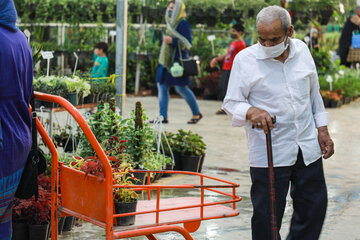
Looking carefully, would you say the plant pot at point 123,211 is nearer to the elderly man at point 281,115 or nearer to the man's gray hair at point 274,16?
the elderly man at point 281,115

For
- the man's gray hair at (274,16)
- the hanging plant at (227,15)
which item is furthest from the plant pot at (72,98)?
the hanging plant at (227,15)

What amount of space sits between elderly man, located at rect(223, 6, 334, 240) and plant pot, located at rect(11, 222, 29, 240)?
1529 mm

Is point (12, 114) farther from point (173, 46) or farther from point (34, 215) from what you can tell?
point (173, 46)

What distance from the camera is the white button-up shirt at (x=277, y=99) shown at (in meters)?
3.51

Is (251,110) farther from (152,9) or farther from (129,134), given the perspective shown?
(152,9)

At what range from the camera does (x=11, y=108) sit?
117 inches

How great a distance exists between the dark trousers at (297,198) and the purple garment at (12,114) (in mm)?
1269

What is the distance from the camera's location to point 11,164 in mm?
2996

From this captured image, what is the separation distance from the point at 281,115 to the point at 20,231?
186 cm

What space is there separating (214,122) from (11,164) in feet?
26.7

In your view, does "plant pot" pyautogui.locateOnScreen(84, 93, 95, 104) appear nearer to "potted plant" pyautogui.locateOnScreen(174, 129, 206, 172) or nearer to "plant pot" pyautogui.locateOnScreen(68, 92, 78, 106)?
"plant pot" pyautogui.locateOnScreen(68, 92, 78, 106)

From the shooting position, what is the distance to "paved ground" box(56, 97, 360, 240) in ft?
16.3

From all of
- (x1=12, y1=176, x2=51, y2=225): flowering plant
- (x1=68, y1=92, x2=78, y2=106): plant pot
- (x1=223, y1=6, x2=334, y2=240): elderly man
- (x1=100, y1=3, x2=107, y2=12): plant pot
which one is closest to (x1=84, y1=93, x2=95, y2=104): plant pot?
(x1=68, y1=92, x2=78, y2=106): plant pot

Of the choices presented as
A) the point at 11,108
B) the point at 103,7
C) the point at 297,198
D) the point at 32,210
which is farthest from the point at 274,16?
the point at 103,7
